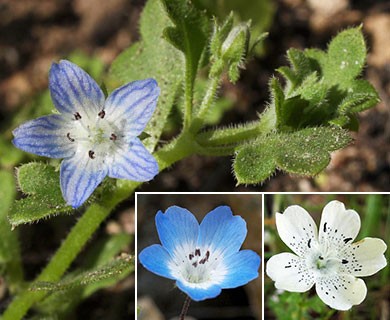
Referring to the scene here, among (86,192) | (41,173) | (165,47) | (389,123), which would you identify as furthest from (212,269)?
(389,123)

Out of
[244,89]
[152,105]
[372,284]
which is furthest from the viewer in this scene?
[244,89]

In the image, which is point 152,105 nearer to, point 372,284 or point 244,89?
point 372,284

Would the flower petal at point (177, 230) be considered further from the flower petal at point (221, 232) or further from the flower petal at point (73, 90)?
the flower petal at point (73, 90)

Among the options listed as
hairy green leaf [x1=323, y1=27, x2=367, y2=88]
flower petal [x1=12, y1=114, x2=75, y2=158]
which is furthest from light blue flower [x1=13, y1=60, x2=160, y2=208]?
hairy green leaf [x1=323, y1=27, x2=367, y2=88]

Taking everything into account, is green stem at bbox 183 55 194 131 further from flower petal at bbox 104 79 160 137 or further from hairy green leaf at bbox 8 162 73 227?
hairy green leaf at bbox 8 162 73 227

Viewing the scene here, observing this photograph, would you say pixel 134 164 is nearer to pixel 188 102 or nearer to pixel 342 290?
pixel 188 102
